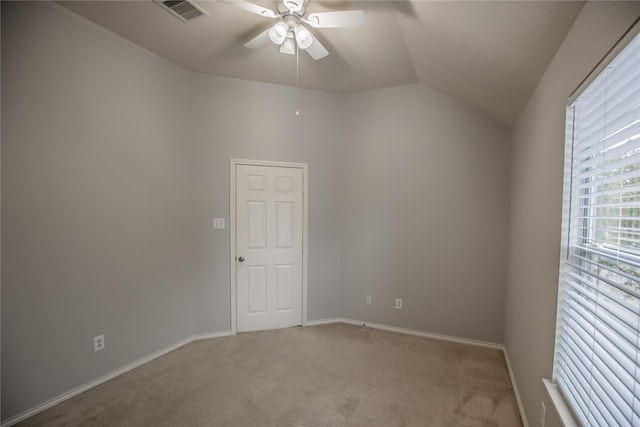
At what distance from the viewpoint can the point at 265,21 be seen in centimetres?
223

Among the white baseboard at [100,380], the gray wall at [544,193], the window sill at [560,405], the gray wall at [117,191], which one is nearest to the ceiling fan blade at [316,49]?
the gray wall at [117,191]

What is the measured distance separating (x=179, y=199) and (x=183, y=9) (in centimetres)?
171

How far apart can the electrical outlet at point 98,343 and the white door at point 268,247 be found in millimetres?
1281

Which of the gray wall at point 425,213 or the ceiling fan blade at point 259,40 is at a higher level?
the ceiling fan blade at point 259,40

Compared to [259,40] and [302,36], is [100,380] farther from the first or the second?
[302,36]

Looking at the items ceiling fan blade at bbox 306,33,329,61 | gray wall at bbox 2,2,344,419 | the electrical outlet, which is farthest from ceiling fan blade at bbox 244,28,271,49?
the electrical outlet

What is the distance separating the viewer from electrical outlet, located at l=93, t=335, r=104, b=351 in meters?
2.32

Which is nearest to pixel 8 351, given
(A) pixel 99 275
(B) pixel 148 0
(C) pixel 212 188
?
(A) pixel 99 275

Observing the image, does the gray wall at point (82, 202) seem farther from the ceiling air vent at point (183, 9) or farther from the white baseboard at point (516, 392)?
the white baseboard at point (516, 392)

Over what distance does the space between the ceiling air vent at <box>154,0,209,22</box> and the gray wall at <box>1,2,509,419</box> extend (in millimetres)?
734

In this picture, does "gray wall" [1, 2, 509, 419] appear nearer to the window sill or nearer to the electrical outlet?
the electrical outlet

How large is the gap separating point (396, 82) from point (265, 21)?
5.44 feet

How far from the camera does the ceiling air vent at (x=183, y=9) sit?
6.58 feet

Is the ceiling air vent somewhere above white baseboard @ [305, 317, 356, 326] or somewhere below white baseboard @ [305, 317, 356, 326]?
above
